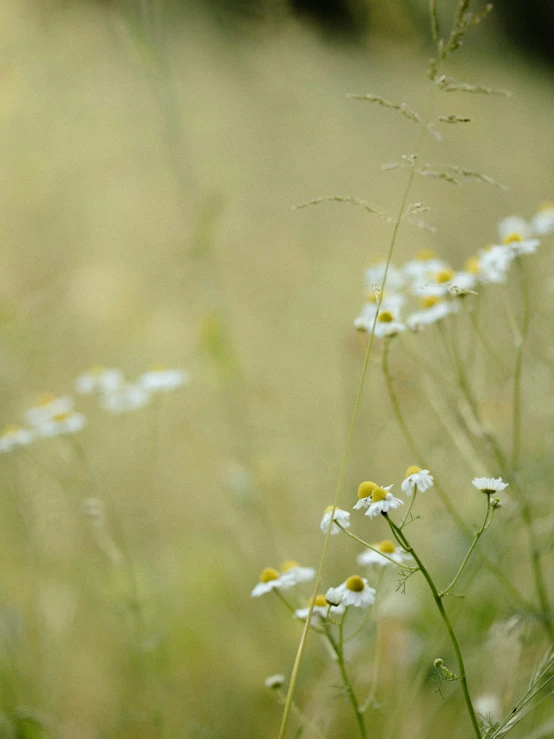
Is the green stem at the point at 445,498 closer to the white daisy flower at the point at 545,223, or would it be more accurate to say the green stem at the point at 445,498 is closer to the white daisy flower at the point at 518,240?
the white daisy flower at the point at 518,240

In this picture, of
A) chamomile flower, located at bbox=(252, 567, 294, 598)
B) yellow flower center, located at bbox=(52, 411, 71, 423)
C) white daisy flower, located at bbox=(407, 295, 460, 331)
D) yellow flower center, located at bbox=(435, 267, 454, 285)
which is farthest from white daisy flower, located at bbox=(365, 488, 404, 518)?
yellow flower center, located at bbox=(52, 411, 71, 423)

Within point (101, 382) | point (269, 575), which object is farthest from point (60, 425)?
point (269, 575)

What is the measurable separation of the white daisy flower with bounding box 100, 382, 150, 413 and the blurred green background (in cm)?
15

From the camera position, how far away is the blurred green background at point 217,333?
45.6 inches

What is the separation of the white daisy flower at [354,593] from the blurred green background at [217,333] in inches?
15.6

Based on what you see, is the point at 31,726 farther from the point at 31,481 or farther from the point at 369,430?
the point at 369,430

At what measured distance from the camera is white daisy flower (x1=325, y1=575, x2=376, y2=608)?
0.48m

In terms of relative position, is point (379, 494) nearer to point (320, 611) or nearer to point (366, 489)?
point (366, 489)

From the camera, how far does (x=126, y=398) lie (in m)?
1.07

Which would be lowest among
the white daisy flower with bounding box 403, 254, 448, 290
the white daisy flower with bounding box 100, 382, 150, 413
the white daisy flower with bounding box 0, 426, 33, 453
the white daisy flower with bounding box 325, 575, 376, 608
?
the white daisy flower with bounding box 325, 575, 376, 608

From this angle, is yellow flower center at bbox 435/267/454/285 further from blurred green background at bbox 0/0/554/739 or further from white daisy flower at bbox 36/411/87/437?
white daisy flower at bbox 36/411/87/437

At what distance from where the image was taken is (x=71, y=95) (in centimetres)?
260

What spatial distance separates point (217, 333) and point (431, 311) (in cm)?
44

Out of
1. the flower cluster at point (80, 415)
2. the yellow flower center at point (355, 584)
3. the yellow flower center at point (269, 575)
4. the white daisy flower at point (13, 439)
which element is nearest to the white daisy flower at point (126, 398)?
the flower cluster at point (80, 415)
